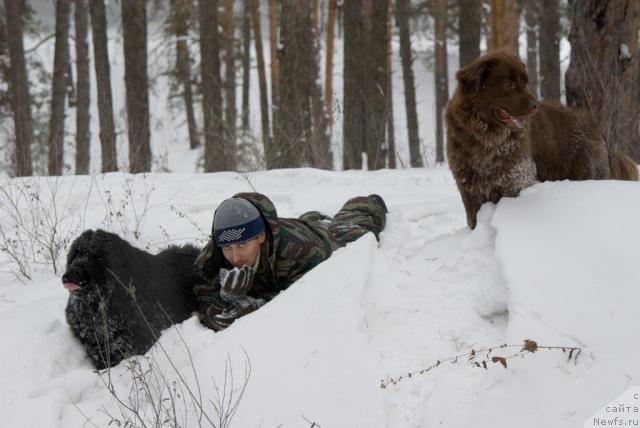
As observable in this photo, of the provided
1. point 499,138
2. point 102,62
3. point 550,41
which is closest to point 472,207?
point 499,138

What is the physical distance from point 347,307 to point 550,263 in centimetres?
113

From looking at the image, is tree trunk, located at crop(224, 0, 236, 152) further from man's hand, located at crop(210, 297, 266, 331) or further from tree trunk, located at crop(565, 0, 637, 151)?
man's hand, located at crop(210, 297, 266, 331)

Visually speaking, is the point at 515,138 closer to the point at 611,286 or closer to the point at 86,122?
the point at 611,286

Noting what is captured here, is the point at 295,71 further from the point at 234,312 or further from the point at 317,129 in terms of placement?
the point at 234,312

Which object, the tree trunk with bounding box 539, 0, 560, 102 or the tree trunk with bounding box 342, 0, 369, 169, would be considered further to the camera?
the tree trunk with bounding box 539, 0, 560, 102

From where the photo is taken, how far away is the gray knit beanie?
12.3 feet

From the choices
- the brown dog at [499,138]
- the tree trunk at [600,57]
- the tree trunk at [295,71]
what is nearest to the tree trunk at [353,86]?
the tree trunk at [295,71]

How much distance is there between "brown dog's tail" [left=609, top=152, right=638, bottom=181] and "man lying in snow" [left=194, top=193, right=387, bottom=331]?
241 cm

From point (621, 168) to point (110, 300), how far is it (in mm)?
4175

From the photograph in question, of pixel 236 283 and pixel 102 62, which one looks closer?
pixel 236 283

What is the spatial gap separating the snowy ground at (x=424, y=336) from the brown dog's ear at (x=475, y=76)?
83 cm

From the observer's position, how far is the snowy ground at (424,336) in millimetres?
2387

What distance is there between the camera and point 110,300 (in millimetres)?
3418

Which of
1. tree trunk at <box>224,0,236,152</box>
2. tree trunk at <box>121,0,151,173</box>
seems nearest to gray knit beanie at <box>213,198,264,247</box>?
tree trunk at <box>121,0,151,173</box>
